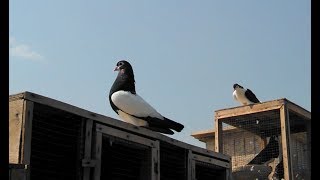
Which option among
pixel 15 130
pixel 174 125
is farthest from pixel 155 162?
pixel 15 130

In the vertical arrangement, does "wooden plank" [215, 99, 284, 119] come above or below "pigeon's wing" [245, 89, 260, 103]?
below

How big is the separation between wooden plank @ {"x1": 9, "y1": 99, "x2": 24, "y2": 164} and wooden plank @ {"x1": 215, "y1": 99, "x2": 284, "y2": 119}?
3699mm

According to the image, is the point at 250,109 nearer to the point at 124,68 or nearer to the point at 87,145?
the point at 124,68

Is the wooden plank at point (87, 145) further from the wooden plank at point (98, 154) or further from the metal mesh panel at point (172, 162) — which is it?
the metal mesh panel at point (172, 162)

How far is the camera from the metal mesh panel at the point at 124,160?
2.78 metres

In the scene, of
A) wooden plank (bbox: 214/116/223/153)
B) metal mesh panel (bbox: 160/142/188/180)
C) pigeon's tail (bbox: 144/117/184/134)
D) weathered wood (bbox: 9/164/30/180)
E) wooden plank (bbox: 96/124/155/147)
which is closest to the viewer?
weathered wood (bbox: 9/164/30/180)

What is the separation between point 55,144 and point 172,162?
1.21m

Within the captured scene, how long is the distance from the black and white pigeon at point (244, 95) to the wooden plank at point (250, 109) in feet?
4.90

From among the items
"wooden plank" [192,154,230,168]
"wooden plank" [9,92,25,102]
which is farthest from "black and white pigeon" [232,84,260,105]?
"wooden plank" [9,92,25,102]

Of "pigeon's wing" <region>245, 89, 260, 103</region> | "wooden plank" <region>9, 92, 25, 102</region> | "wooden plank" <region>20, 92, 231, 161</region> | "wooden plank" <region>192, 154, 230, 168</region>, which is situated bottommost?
"wooden plank" <region>192, 154, 230, 168</region>

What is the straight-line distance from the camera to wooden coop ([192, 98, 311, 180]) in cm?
522

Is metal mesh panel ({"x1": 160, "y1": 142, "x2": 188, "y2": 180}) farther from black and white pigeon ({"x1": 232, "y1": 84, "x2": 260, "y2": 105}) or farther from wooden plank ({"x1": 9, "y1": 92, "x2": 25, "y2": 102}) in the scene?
black and white pigeon ({"x1": 232, "y1": 84, "x2": 260, "y2": 105})
